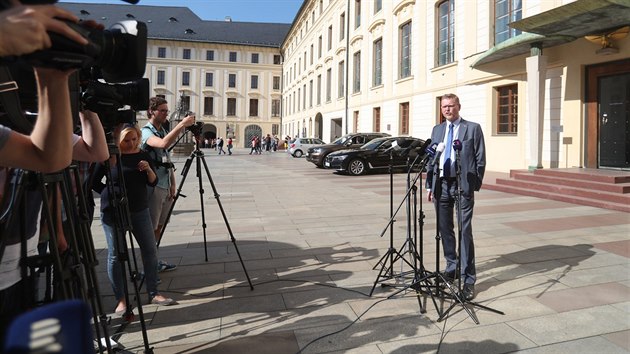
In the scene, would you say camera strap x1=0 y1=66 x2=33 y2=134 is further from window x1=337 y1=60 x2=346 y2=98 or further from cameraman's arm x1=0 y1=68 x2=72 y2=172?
window x1=337 y1=60 x2=346 y2=98

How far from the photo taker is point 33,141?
56.0 inches

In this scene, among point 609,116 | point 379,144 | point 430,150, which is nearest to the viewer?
point 430,150

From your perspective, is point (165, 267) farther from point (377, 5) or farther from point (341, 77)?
point (341, 77)

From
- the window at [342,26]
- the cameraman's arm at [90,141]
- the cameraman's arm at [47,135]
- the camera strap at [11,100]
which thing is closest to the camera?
the cameraman's arm at [47,135]

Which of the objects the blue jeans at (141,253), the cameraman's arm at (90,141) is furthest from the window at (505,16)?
the cameraman's arm at (90,141)

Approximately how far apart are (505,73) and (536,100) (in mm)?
2741

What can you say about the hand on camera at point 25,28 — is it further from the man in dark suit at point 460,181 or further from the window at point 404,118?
the window at point 404,118

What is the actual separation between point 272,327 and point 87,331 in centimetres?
270

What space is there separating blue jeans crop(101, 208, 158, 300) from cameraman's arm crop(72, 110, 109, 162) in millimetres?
1493

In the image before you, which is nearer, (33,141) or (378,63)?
(33,141)

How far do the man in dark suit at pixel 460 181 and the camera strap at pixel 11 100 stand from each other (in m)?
3.23

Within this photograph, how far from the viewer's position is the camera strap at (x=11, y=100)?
1399 millimetres

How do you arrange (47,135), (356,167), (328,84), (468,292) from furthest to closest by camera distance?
(328,84), (356,167), (468,292), (47,135)

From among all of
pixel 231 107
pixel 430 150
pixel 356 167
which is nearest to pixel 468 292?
pixel 430 150
